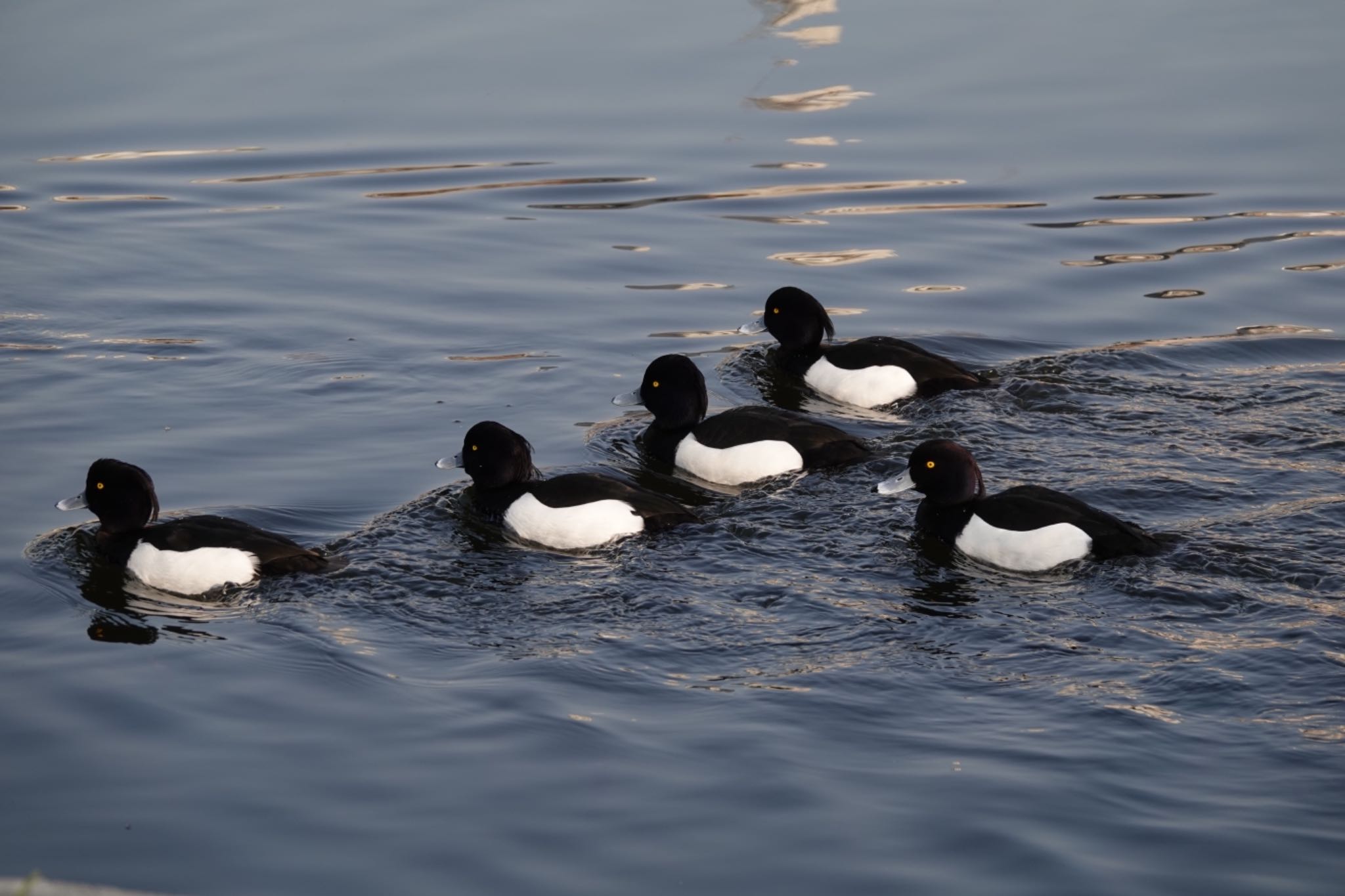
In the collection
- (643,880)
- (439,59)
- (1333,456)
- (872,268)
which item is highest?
(439,59)

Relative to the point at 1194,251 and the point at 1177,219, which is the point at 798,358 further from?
the point at 1177,219

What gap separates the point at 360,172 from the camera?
1602cm

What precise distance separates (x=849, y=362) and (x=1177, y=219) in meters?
4.59

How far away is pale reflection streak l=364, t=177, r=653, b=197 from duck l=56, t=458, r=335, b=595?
767cm

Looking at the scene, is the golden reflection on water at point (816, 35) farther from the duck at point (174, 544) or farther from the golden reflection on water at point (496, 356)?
the duck at point (174, 544)

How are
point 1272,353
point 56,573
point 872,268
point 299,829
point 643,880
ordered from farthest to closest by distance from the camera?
point 872,268 < point 1272,353 < point 56,573 < point 299,829 < point 643,880

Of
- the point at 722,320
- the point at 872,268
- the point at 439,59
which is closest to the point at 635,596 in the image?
the point at 722,320

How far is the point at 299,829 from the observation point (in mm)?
5504

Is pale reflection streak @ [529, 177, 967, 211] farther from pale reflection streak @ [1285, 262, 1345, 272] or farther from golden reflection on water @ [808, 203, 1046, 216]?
pale reflection streak @ [1285, 262, 1345, 272]

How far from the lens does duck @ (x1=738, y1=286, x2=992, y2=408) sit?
1027cm

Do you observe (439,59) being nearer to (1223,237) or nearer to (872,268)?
(872,268)

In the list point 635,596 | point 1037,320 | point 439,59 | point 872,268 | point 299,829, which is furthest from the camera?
point 439,59

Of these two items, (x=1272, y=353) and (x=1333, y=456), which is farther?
(x=1272, y=353)

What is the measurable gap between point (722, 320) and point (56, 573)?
5350 millimetres
